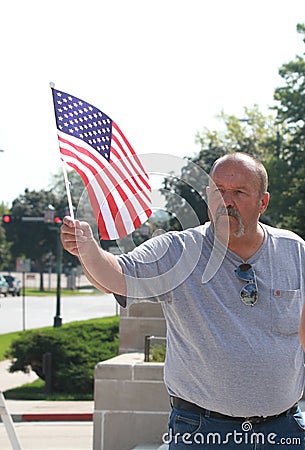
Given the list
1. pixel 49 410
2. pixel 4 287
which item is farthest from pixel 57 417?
pixel 4 287

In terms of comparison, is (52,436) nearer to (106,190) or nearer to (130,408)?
(130,408)

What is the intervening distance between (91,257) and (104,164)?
3.31 feet

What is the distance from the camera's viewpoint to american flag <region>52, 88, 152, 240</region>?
372cm

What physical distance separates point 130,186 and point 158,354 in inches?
171

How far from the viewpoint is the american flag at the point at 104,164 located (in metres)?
3.72

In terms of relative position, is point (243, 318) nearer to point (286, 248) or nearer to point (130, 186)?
point (286, 248)

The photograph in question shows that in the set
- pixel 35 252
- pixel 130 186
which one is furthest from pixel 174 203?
pixel 35 252

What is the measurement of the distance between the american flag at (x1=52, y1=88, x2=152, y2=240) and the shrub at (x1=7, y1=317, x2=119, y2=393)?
1046 cm

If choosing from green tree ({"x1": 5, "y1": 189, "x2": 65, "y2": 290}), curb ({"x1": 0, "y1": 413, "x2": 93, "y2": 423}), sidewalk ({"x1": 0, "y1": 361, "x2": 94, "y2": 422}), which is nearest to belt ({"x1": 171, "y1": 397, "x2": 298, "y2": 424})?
sidewalk ({"x1": 0, "y1": 361, "x2": 94, "y2": 422})

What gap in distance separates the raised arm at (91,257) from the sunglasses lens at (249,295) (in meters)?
0.40

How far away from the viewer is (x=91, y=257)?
3.02 metres

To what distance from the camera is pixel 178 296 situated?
314 centimetres

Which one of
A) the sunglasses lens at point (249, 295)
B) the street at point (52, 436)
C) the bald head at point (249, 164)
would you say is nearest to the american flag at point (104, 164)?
the bald head at point (249, 164)

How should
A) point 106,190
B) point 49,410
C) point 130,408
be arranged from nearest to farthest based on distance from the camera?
point 106,190 → point 130,408 → point 49,410
